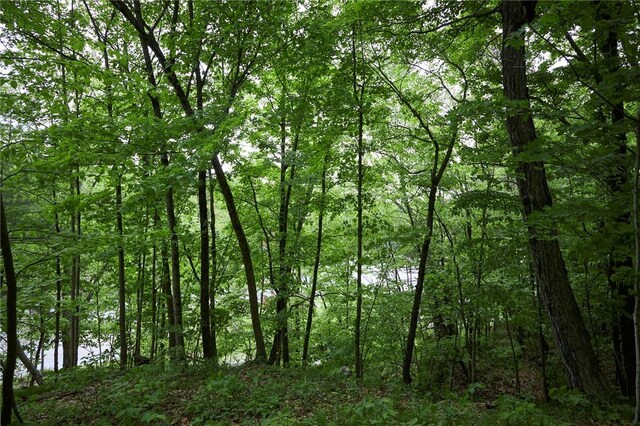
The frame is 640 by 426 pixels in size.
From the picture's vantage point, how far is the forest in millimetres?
4242

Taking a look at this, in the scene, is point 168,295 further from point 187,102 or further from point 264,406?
point 264,406

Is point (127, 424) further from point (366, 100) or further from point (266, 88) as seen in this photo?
point (266, 88)

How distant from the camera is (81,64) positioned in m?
4.07

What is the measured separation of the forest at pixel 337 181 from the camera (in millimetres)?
4242

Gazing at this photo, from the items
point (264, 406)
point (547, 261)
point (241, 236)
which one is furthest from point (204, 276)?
Result: point (547, 261)

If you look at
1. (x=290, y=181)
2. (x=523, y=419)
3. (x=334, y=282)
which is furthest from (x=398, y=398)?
(x=334, y=282)

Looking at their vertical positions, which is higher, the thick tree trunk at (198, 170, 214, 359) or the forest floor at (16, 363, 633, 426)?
the thick tree trunk at (198, 170, 214, 359)

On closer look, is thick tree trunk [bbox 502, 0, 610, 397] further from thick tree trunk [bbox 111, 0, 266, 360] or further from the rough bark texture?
the rough bark texture

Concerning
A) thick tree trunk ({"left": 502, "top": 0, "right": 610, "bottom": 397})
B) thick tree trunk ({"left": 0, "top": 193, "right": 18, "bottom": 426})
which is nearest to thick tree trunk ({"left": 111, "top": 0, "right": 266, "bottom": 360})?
thick tree trunk ({"left": 0, "top": 193, "right": 18, "bottom": 426})

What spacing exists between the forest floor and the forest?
5 centimetres

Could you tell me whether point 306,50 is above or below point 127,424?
above

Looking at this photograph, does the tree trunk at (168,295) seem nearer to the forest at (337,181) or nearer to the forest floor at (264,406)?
the forest at (337,181)

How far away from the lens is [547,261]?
5996mm

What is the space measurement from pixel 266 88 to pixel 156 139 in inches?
251
